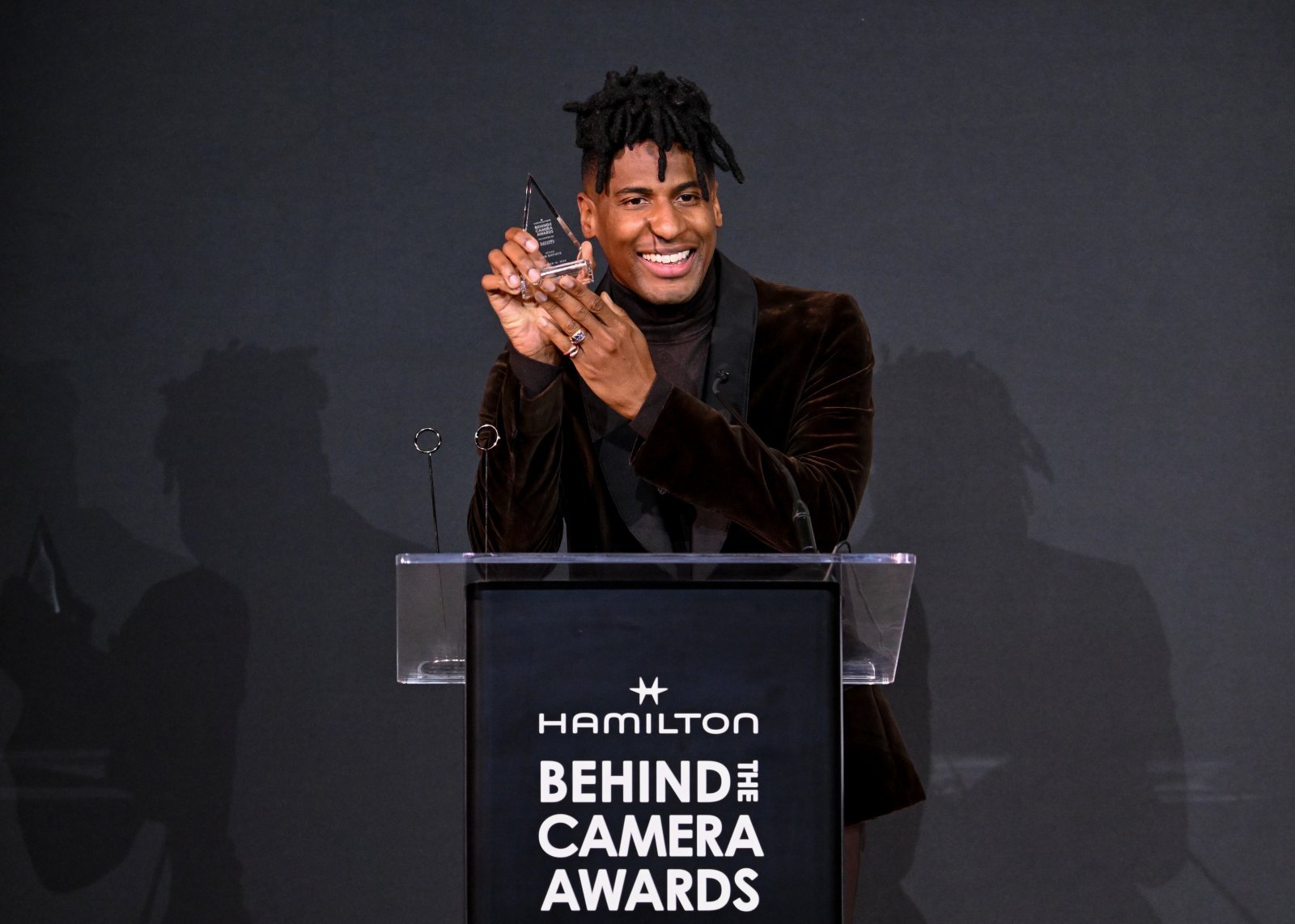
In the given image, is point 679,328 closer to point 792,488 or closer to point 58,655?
point 792,488

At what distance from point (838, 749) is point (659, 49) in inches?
88.5

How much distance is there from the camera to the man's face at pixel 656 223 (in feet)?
6.38

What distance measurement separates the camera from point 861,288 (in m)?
3.15

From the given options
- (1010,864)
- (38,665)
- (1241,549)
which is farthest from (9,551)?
(1241,549)

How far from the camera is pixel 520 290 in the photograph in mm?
1666

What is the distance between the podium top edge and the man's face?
0.77 meters

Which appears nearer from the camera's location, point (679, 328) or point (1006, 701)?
point (679, 328)

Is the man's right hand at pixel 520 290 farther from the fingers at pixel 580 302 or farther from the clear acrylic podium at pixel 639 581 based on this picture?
the clear acrylic podium at pixel 639 581

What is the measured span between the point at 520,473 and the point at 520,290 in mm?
255

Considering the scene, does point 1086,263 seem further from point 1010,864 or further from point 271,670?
point 271,670

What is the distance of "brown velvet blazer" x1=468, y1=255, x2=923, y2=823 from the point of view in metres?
1.67

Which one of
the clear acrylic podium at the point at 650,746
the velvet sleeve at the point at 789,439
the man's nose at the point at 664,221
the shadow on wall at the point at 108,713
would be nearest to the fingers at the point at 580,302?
the velvet sleeve at the point at 789,439

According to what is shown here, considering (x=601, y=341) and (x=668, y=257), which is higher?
(x=668, y=257)

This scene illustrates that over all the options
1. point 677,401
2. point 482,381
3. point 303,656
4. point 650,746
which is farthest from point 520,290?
point 303,656
